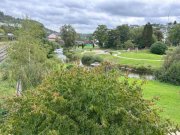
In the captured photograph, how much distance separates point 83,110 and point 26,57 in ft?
55.0

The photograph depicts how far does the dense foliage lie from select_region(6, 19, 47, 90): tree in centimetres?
1405

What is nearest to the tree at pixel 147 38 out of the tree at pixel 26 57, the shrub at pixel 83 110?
the tree at pixel 26 57

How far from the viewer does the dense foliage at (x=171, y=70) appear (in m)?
33.1

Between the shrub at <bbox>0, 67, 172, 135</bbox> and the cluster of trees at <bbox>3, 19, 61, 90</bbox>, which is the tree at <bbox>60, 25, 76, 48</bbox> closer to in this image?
the cluster of trees at <bbox>3, 19, 61, 90</bbox>

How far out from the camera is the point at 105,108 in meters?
5.89

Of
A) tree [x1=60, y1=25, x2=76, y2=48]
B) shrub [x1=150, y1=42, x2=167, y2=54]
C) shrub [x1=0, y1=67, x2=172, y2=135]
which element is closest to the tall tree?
tree [x1=60, y1=25, x2=76, y2=48]

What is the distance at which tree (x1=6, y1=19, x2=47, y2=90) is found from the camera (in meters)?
16.6

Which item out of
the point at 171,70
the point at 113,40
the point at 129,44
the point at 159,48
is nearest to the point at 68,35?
the point at 113,40

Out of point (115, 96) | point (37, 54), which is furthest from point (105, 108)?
point (37, 54)

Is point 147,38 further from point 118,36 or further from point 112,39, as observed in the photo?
point 112,39

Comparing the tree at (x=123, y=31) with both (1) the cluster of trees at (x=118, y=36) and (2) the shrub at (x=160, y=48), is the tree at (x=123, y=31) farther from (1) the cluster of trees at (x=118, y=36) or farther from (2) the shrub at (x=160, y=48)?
(2) the shrub at (x=160, y=48)

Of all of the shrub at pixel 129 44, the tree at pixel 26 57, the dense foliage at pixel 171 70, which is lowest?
the shrub at pixel 129 44

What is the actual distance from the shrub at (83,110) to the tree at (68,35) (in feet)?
259

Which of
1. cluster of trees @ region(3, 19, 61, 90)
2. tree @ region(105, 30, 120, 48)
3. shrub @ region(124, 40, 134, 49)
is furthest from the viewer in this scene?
tree @ region(105, 30, 120, 48)
